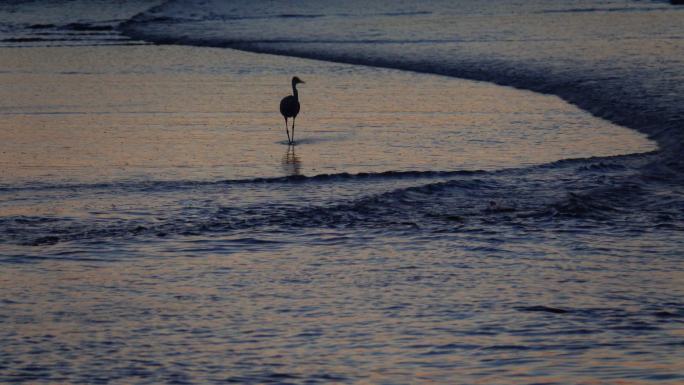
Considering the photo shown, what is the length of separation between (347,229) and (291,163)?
3.62 m

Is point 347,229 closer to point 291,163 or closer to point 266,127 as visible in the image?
point 291,163

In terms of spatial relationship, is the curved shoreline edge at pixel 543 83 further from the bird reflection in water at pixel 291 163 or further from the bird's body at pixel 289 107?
the bird's body at pixel 289 107

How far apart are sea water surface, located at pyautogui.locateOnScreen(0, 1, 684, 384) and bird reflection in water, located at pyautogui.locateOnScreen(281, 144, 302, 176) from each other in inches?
3.5

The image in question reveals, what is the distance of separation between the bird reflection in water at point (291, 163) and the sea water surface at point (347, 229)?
90 mm

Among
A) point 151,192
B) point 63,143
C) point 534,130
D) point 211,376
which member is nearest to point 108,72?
point 63,143

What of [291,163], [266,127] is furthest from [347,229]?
[266,127]

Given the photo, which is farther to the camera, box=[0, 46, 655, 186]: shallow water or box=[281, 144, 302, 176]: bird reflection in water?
box=[0, 46, 655, 186]: shallow water

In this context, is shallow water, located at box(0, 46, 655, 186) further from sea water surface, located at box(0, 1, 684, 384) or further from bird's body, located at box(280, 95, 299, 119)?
bird's body, located at box(280, 95, 299, 119)

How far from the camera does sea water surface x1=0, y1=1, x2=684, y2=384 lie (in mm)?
6539

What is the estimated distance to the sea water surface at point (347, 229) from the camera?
6.54 m

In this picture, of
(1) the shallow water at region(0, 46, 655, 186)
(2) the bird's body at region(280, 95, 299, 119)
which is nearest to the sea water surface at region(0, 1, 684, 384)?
(1) the shallow water at region(0, 46, 655, 186)

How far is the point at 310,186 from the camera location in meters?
11.8

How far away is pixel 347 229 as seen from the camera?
9750mm

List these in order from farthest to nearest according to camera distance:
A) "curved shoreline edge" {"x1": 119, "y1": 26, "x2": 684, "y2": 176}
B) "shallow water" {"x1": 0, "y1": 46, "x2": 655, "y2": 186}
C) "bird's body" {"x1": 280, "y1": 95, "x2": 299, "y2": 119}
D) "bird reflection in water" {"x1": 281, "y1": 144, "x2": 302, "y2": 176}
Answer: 1. "bird's body" {"x1": 280, "y1": 95, "x2": 299, "y2": 119}
2. "curved shoreline edge" {"x1": 119, "y1": 26, "x2": 684, "y2": 176}
3. "shallow water" {"x1": 0, "y1": 46, "x2": 655, "y2": 186}
4. "bird reflection in water" {"x1": 281, "y1": 144, "x2": 302, "y2": 176}
